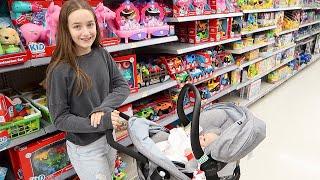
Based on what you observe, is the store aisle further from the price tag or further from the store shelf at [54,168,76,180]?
the price tag

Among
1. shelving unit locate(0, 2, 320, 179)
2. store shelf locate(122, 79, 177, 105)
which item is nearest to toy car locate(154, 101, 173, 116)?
shelving unit locate(0, 2, 320, 179)

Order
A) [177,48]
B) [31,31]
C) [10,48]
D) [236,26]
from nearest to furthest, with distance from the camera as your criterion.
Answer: [10,48] < [31,31] < [177,48] < [236,26]

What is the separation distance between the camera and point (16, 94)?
1782 millimetres

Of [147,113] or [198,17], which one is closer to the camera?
[147,113]

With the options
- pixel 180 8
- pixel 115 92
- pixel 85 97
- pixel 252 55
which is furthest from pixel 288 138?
pixel 85 97

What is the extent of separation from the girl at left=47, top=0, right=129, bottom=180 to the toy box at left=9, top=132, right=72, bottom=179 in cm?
20

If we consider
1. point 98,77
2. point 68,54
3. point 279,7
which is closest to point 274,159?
point 98,77

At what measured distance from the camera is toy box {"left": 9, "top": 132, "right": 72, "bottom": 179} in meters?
1.54

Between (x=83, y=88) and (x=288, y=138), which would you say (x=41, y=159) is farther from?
(x=288, y=138)

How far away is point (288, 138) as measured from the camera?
9.88ft

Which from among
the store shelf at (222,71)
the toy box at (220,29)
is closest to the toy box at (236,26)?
the toy box at (220,29)

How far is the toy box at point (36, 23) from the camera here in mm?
1416

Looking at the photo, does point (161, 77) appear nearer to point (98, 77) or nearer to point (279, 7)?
point (98, 77)

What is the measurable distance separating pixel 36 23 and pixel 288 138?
272cm
